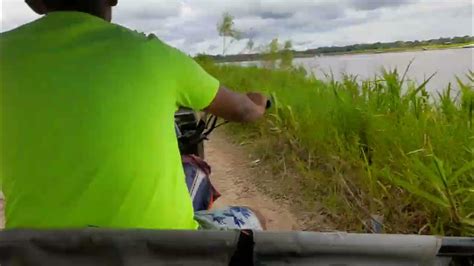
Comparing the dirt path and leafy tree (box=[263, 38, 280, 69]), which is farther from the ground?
leafy tree (box=[263, 38, 280, 69])

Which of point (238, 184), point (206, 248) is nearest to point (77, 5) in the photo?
point (206, 248)

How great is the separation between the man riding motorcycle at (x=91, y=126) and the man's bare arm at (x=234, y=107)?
11 centimetres

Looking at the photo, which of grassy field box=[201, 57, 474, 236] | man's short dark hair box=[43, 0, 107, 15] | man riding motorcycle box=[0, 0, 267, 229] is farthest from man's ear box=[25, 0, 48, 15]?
grassy field box=[201, 57, 474, 236]

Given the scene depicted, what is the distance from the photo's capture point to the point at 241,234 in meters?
1.22

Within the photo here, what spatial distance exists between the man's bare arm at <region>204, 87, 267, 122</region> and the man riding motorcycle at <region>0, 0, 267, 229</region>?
0.11 metres

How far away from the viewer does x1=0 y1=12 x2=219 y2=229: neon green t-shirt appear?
1.40 m

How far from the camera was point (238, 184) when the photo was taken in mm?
5461

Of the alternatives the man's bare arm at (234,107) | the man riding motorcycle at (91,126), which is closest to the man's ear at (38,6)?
the man riding motorcycle at (91,126)

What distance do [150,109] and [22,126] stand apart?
28 centimetres

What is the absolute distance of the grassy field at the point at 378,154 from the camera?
3383 millimetres

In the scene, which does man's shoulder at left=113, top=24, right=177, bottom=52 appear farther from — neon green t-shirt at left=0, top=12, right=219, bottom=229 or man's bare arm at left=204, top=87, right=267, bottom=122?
man's bare arm at left=204, top=87, right=267, bottom=122

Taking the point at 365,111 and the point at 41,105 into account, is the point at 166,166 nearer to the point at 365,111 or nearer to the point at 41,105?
A: the point at 41,105

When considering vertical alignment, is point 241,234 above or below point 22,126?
below

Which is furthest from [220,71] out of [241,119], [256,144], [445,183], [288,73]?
[241,119]
